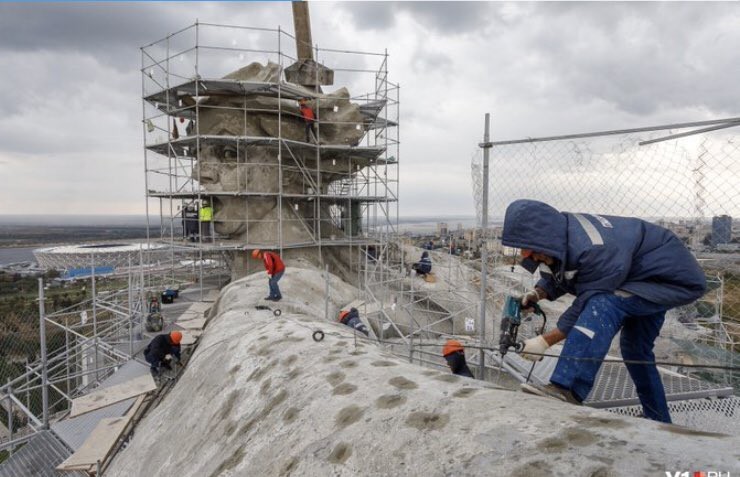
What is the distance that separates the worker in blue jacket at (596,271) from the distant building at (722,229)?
0.76 metres

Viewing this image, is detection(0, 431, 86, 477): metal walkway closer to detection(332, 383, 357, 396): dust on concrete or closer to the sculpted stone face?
detection(332, 383, 357, 396): dust on concrete

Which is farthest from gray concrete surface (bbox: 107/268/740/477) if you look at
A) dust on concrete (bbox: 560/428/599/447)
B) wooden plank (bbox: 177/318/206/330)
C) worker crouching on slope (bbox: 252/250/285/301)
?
wooden plank (bbox: 177/318/206/330)

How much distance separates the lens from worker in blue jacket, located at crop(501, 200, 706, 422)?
2953mm

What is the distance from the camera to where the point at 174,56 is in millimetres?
16781

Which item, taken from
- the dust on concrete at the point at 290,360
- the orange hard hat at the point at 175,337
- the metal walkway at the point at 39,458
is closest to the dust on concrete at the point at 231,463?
the dust on concrete at the point at 290,360

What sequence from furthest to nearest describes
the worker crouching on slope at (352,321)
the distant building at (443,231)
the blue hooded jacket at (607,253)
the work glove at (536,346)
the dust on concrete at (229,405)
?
the distant building at (443,231) < the worker crouching on slope at (352,321) < the dust on concrete at (229,405) < the work glove at (536,346) < the blue hooded jacket at (607,253)

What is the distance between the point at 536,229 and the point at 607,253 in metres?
0.52

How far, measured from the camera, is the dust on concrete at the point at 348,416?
321 cm

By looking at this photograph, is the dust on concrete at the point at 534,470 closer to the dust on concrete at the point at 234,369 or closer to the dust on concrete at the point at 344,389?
the dust on concrete at the point at 344,389

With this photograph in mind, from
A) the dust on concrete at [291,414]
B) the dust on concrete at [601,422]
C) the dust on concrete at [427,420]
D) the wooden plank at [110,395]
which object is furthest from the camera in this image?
the wooden plank at [110,395]

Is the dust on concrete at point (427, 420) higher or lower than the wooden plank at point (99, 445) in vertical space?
higher

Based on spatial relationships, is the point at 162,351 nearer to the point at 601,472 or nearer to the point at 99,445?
the point at 99,445

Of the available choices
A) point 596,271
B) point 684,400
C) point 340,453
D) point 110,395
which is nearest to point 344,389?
point 340,453

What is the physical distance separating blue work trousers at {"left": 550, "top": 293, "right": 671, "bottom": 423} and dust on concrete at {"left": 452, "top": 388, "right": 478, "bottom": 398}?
1.85 feet
